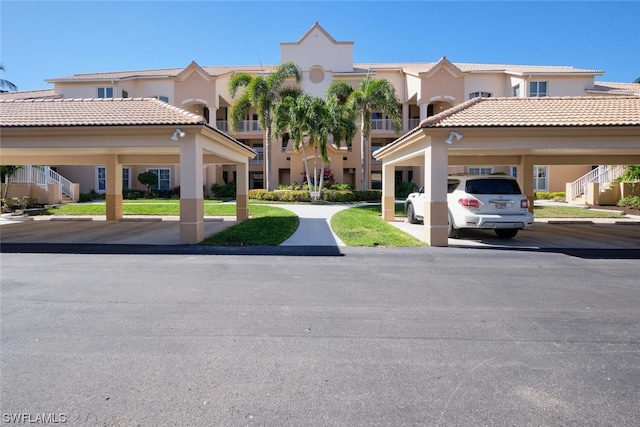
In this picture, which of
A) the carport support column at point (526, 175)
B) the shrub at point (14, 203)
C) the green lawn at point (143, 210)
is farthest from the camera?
the shrub at point (14, 203)

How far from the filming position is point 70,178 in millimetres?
32156

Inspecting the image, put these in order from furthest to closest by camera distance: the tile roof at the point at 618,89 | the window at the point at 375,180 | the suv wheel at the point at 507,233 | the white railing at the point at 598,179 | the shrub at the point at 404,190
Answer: the window at the point at 375,180
the shrub at the point at 404,190
the tile roof at the point at 618,89
the white railing at the point at 598,179
the suv wheel at the point at 507,233

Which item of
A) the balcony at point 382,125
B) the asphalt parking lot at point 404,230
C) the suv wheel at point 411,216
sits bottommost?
the asphalt parking lot at point 404,230

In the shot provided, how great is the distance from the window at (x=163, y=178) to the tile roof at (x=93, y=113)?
2078 centimetres

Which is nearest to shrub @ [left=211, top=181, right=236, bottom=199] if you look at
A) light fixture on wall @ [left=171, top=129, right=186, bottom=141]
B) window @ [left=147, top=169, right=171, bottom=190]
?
window @ [left=147, top=169, right=171, bottom=190]

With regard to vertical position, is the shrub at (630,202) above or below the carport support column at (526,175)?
below

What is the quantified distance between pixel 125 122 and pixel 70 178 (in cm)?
2586

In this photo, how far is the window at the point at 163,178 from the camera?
34.3 metres

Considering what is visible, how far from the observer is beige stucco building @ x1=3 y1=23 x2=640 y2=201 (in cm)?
3116

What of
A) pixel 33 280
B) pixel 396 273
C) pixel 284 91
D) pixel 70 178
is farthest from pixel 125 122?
pixel 70 178

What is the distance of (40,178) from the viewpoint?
2562cm

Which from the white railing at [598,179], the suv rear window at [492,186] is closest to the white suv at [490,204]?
the suv rear window at [492,186]

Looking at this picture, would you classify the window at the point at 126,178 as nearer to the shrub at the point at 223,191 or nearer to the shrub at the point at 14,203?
the shrub at the point at 223,191

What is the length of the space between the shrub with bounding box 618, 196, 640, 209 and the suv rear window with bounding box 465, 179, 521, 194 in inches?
589
